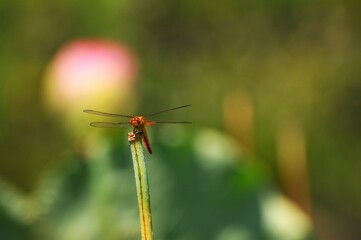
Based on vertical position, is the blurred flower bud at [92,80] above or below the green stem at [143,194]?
above

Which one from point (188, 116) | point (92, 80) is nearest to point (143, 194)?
point (92, 80)

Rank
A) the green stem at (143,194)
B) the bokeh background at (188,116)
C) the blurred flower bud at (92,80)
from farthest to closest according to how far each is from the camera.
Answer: the blurred flower bud at (92,80)
the bokeh background at (188,116)
the green stem at (143,194)

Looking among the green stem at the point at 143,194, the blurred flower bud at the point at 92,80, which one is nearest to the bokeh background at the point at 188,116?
the blurred flower bud at the point at 92,80

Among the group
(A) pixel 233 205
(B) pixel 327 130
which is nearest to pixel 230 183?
(A) pixel 233 205

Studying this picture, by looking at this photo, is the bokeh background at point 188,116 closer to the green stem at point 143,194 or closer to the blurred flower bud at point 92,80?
the blurred flower bud at point 92,80

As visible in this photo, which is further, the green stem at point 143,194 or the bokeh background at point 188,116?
the bokeh background at point 188,116

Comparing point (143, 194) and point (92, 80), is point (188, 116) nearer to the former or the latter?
point (92, 80)

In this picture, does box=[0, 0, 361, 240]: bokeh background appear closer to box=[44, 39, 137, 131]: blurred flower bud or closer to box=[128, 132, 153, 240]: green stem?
box=[44, 39, 137, 131]: blurred flower bud

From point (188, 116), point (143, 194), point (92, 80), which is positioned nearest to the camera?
point (143, 194)
